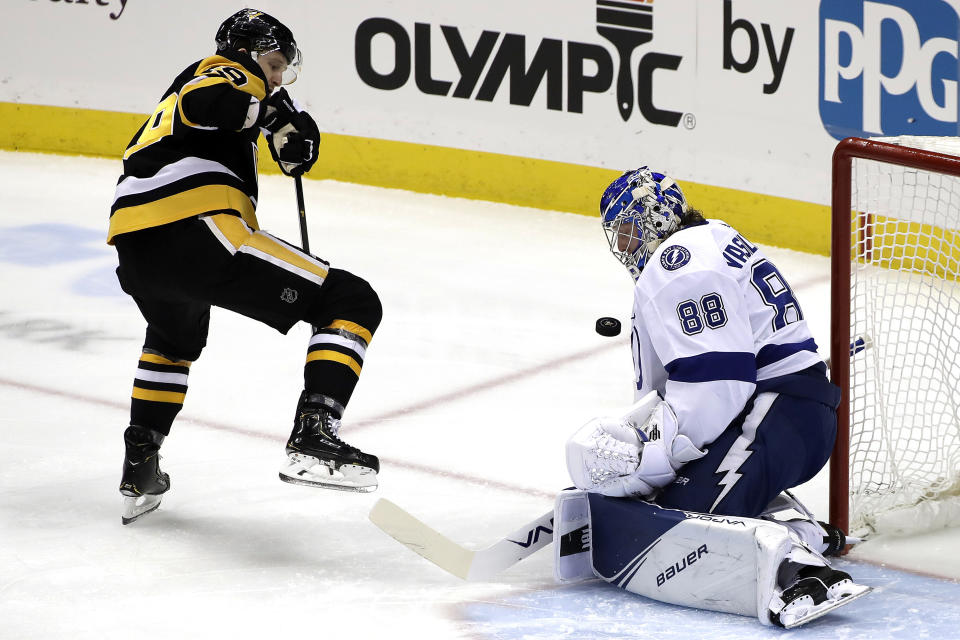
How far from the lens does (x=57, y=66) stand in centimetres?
682

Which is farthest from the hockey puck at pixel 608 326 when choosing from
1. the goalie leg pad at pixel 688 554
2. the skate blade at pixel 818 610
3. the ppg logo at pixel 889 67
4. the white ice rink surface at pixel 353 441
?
the ppg logo at pixel 889 67

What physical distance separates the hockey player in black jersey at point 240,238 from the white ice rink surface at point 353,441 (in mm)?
314

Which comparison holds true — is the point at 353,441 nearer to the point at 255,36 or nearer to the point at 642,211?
the point at 255,36

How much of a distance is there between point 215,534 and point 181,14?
4.11 metres

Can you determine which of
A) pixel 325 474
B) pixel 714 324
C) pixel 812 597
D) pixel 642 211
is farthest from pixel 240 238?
pixel 812 597

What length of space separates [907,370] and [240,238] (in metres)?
1.49

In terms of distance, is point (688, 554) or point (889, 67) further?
point (889, 67)

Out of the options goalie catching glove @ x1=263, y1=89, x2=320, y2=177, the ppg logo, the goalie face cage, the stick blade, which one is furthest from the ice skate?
the ppg logo

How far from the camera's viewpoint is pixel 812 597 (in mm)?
2422

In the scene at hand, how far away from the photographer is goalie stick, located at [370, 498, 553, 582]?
2775 millimetres

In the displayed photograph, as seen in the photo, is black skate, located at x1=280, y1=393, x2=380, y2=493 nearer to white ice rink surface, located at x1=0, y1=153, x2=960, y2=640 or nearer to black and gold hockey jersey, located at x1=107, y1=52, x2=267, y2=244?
white ice rink surface, located at x1=0, y1=153, x2=960, y2=640

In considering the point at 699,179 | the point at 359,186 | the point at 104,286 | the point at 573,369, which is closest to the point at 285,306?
the point at 573,369

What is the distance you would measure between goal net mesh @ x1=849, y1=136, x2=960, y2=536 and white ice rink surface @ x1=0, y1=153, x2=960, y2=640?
0.44 feet

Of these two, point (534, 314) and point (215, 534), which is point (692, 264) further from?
point (534, 314)
